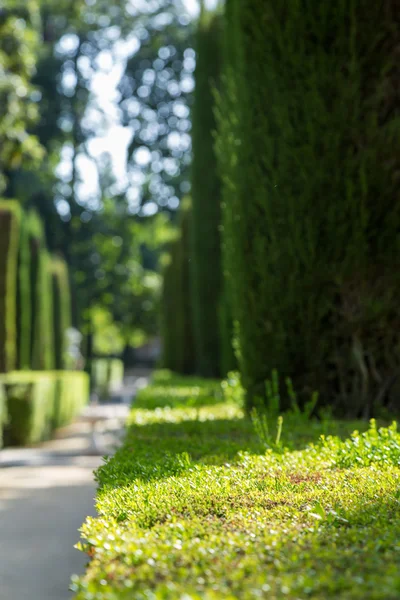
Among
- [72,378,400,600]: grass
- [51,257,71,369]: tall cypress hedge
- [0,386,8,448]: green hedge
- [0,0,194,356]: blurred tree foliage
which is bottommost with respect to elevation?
[0,386,8,448]: green hedge

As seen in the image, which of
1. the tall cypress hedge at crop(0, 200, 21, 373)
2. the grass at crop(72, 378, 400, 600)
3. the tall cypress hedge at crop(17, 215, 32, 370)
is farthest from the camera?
the tall cypress hedge at crop(17, 215, 32, 370)

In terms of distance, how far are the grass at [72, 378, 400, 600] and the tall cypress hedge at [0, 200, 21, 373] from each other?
12.8 metres

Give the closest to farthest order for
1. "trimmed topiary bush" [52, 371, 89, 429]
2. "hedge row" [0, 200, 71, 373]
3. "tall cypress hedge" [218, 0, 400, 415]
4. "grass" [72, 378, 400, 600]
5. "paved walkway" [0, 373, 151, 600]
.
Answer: "grass" [72, 378, 400, 600]
"paved walkway" [0, 373, 151, 600]
"tall cypress hedge" [218, 0, 400, 415]
"hedge row" [0, 200, 71, 373]
"trimmed topiary bush" [52, 371, 89, 429]

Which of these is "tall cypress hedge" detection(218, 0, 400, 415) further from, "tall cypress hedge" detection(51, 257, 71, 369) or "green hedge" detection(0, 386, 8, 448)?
"tall cypress hedge" detection(51, 257, 71, 369)

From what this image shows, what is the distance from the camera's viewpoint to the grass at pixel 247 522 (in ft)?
7.77

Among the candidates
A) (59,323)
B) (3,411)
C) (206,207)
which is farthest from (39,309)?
(206,207)

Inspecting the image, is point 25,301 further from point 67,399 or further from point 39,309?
point 67,399

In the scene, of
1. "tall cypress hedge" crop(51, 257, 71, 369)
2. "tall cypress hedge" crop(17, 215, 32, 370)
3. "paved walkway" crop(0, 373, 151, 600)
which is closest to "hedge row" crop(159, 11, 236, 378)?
"paved walkway" crop(0, 373, 151, 600)

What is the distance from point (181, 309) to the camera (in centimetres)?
2172

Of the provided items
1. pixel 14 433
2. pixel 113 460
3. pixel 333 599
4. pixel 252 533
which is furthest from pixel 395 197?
pixel 14 433

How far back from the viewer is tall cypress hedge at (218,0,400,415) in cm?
725

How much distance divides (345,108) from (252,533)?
542 cm

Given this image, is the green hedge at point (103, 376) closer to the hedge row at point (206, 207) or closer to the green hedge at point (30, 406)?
the green hedge at point (30, 406)

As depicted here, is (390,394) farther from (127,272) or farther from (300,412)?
(127,272)
